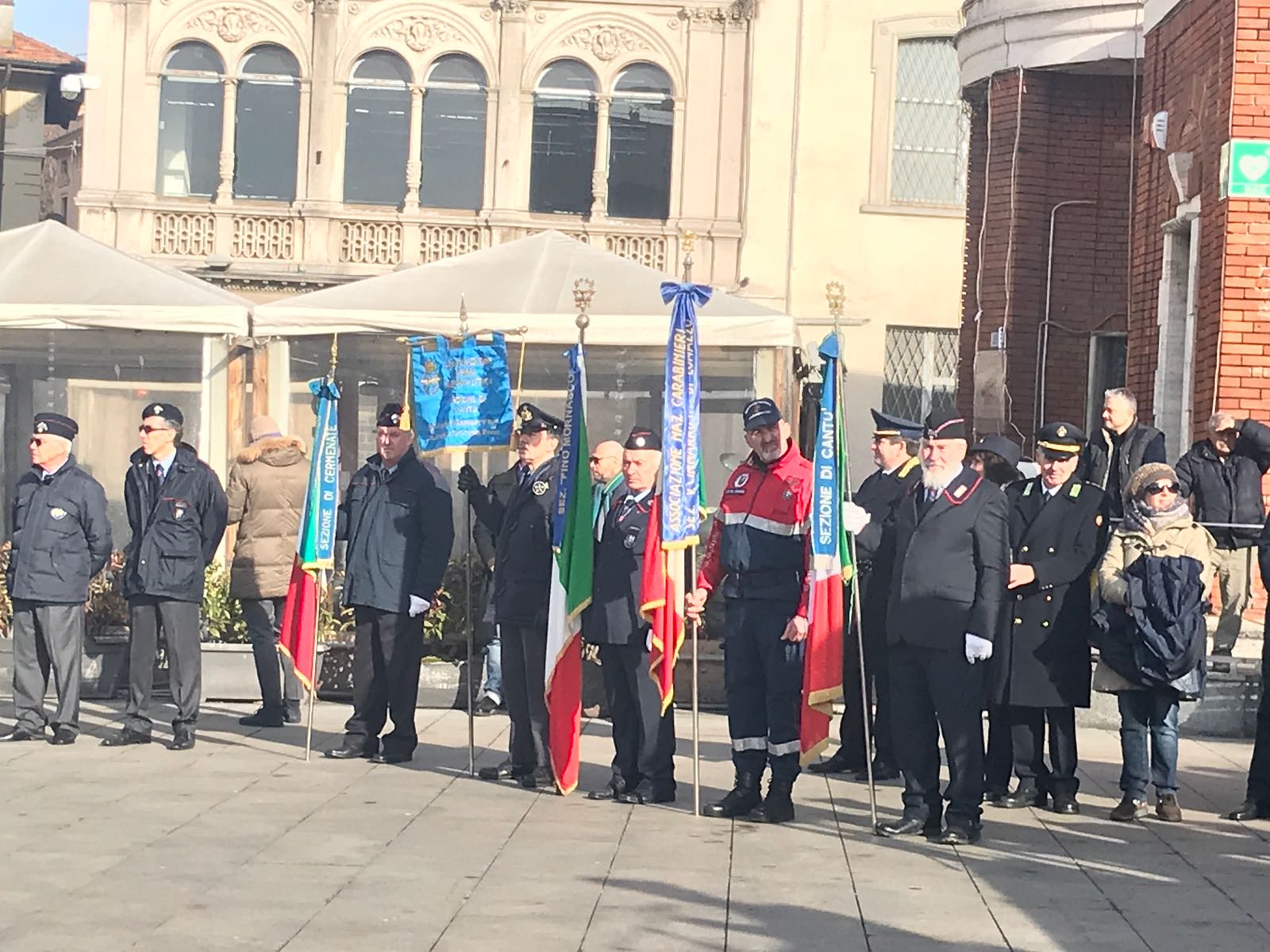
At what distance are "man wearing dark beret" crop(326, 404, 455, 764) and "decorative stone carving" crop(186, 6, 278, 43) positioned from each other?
22.1 meters

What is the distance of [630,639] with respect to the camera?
10859mm

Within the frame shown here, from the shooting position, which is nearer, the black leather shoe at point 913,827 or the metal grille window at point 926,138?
the black leather shoe at point 913,827

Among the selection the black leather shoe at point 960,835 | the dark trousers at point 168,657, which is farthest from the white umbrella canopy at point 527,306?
the black leather shoe at point 960,835

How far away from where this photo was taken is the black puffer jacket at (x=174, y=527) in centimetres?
1245

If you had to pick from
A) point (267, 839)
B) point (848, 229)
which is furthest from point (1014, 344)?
point (267, 839)

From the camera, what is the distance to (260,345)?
16.9 m

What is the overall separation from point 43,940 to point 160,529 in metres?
5.51

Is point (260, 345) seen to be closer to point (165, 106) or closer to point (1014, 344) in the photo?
point (1014, 344)

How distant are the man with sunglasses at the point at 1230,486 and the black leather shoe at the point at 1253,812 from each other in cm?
327

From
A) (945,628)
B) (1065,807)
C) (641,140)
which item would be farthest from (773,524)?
(641,140)

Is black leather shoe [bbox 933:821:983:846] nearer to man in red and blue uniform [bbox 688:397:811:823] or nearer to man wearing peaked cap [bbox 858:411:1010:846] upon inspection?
man wearing peaked cap [bbox 858:411:1010:846]

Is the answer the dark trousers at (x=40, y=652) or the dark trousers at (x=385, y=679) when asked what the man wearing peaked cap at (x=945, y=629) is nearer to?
the dark trousers at (x=385, y=679)

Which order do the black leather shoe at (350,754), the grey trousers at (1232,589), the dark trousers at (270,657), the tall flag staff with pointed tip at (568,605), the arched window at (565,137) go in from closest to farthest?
the tall flag staff with pointed tip at (568,605) < the black leather shoe at (350,754) < the dark trousers at (270,657) < the grey trousers at (1232,589) < the arched window at (565,137)

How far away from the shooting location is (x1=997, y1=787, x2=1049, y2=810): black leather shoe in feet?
35.9
